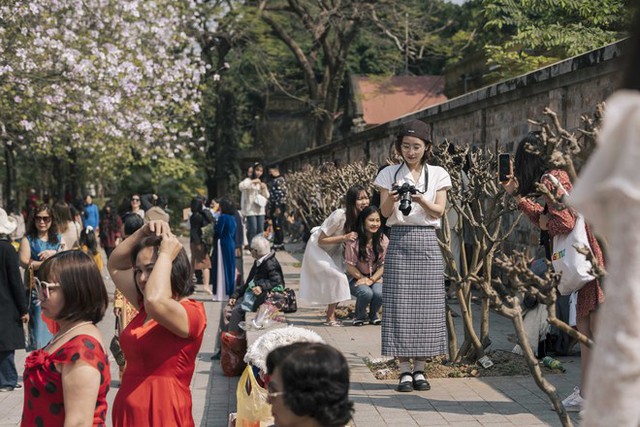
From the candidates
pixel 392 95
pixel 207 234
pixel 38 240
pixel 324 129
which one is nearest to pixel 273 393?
pixel 38 240

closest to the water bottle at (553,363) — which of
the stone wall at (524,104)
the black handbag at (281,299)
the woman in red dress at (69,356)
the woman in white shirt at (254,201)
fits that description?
Result: the stone wall at (524,104)

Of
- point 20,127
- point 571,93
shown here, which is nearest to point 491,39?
point 20,127

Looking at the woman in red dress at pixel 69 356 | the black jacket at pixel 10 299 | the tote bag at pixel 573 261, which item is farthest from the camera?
the black jacket at pixel 10 299

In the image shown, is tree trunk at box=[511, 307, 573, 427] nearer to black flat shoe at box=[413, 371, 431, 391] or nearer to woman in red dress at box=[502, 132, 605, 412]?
woman in red dress at box=[502, 132, 605, 412]

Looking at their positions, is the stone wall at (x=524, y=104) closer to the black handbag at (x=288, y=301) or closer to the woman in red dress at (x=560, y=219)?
the woman in red dress at (x=560, y=219)

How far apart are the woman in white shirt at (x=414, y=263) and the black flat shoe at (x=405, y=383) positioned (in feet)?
0.63

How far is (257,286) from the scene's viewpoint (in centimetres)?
1043

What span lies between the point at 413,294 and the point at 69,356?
420 cm

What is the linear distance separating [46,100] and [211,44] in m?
23.7

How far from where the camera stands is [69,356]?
364 centimetres

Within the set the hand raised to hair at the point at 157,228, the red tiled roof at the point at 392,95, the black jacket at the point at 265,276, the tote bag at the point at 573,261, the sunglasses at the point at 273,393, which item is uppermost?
the red tiled roof at the point at 392,95

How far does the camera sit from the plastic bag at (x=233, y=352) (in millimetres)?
9859

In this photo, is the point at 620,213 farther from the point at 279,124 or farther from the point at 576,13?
the point at 279,124

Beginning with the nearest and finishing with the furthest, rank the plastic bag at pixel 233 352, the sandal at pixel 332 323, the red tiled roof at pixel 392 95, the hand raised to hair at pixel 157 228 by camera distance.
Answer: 1. the hand raised to hair at pixel 157 228
2. the plastic bag at pixel 233 352
3. the sandal at pixel 332 323
4. the red tiled roof at pixel 392 95
